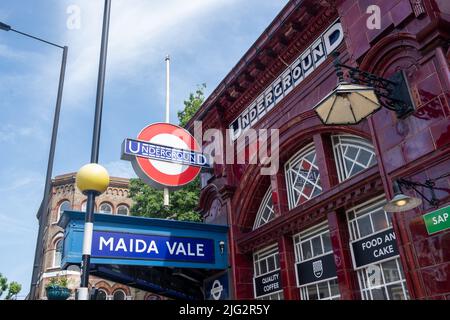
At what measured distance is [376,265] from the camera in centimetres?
736

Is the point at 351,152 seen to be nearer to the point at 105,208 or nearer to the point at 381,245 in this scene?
the point at 381,245

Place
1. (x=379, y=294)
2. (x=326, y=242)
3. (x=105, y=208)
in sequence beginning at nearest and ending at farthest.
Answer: (x=379, y=294) → (x=326, y=242) → (x=105, y=208)

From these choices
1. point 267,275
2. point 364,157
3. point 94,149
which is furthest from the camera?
point 267,275

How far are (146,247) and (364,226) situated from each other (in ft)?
15.6

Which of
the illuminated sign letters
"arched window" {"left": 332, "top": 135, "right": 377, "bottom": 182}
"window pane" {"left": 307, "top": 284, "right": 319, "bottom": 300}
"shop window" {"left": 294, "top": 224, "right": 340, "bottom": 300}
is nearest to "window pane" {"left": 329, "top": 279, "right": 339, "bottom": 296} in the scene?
"shop window" {"left": 294, "top": 224, "right": 340, "bottom": 300}

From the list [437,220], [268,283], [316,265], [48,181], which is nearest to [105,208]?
[48,181]

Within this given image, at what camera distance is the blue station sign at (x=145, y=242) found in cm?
880

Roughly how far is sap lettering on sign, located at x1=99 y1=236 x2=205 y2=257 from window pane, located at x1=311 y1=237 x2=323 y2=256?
9.41 feet

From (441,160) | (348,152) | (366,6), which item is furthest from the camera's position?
(348,152)

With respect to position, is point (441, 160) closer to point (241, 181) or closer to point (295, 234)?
point (295, 234)

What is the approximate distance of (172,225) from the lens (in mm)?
10109
